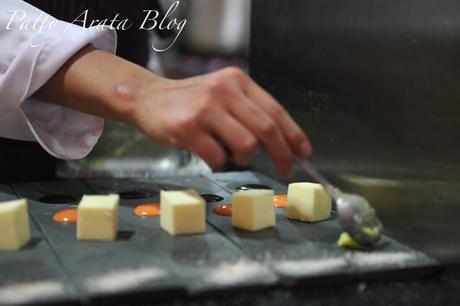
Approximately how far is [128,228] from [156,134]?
0.54ft

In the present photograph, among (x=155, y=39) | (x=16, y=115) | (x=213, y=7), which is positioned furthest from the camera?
(x=213, y=7)

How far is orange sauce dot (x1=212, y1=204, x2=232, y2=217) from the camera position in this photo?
102 centimetres

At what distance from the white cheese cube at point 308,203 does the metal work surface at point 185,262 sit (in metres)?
0.02

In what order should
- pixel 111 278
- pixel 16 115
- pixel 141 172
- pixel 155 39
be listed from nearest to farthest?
pixel 111 278 < pixel 16 115 < pixel 141 172 < pixel 155 39

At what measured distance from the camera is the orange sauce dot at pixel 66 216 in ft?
3.15

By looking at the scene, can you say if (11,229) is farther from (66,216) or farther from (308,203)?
(308,203)

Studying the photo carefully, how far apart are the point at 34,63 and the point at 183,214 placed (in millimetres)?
337

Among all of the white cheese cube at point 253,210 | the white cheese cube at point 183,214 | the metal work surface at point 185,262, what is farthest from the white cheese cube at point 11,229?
the white cheese cube at point 253,210

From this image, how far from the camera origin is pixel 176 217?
900 millimetres

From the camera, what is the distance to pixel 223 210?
40.6 inches

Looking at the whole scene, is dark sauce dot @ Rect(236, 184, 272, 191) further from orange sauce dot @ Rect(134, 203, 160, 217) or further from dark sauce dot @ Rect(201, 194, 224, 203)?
orange sauce dot @ Rect(134, 203, 160, 217)

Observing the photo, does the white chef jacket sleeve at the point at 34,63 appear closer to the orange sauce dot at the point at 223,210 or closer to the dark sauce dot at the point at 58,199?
the dark sauce dot at the point at 58,199

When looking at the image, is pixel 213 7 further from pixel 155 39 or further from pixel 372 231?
pixel 372 231

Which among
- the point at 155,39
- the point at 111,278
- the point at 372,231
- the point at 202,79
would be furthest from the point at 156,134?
the point at 155,39
